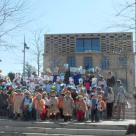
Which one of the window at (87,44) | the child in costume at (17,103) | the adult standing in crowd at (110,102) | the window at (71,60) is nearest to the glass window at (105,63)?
the window at (87,44)

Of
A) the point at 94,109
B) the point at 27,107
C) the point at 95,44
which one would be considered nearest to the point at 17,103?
the point at 27,107

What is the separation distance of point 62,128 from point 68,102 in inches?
76.8

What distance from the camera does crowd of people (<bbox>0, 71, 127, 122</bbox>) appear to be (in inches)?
859

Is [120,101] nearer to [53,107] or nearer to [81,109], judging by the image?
[81,109]

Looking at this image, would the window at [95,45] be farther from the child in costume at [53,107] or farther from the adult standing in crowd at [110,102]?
the child in costume at [53,107]

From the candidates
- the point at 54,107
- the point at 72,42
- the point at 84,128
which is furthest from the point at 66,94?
the point at 72,42

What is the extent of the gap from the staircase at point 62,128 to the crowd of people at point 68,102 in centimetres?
81

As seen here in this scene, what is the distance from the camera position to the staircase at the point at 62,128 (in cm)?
1959

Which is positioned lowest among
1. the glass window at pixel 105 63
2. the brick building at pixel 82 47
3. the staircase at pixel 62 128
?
the staircase at pixel 62 128

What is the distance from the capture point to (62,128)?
20.2 m

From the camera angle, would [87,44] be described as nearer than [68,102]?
No

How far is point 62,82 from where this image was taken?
1000 inches

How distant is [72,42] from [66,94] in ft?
178

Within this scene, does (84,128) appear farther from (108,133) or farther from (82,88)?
(82,88)
